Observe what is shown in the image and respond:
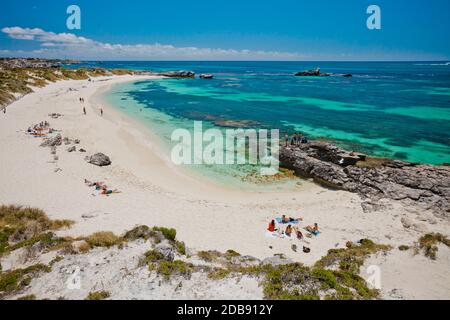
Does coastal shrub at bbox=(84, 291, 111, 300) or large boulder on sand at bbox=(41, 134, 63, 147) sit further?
large boulder on sand at bbox=(41, 134, 63, 147)

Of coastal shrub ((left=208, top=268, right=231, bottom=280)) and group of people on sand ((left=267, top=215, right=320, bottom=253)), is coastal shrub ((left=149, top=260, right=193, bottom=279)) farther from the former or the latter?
group of people on sand ((left=267, top=215, right=320, bottom=253))

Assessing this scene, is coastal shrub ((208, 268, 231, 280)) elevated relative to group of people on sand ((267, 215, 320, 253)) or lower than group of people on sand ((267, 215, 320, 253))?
elevated

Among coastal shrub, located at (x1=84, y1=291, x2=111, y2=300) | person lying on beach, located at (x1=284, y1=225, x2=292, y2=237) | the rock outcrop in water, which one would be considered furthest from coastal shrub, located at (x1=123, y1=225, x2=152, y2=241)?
the rock outcrop in water

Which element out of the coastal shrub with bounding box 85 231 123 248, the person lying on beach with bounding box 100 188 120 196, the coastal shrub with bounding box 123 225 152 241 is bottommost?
the coastal shrub with bounding box 85 231 123 248

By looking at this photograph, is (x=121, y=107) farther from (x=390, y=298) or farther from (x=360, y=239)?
(x=390, y=298)

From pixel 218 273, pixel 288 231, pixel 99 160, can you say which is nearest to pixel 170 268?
pixel 218 273

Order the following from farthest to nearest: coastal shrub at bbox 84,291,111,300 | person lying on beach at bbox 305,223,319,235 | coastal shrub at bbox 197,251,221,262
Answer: person lying on beach at bbox 305,223,319,235
coastal shrub at bbox 197,251,221,262
coastal shrub at bbox 84,291,111,300

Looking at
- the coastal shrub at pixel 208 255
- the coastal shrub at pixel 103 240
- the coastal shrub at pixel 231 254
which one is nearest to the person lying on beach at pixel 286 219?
the coastal shrub at pixel 231 254
